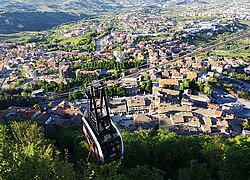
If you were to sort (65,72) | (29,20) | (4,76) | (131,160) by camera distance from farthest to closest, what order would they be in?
(29,20) < (4,76) < (65,72) < (131,160)

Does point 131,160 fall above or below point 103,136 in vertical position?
below

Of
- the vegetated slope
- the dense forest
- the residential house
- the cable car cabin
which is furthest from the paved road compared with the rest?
the vegetated slope

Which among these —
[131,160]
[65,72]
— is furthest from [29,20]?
[131,160]

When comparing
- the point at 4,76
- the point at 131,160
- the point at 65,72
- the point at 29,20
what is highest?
the point at 29,20

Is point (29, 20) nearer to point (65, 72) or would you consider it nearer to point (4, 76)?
point (4, 76)

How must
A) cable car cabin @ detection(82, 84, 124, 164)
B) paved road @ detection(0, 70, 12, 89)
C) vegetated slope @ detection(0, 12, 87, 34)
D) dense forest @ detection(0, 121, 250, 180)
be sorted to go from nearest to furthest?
cable car cabin @ detection(82, 84, 124, 164) → dense forest @ detection(0, 121, 250, 180) → paved road @ detection(0, 70, 12, 89) → vegetated slope @ detection(0, 12, 87, 34)

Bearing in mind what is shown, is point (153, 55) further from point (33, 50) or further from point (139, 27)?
point (139, 27)

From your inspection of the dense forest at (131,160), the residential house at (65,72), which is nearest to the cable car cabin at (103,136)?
the dense forest at (131,160)

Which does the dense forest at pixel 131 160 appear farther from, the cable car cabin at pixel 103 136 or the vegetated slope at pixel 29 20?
the vegetated slope at pixel 29 20

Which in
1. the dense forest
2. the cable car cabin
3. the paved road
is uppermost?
the cable car cabin

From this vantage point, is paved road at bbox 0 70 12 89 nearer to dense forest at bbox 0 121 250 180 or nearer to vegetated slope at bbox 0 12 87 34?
dense forest at bbox 0 121 250 180

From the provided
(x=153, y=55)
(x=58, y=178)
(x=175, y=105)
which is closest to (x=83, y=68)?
(x=153, y=55)
